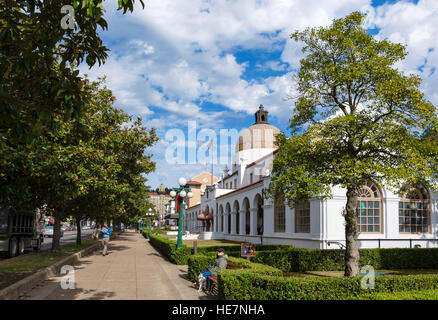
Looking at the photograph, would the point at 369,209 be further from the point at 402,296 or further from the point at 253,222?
the point at 402,296

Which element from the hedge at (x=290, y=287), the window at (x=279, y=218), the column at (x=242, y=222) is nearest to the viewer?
the hedge at (x=290, y=287)

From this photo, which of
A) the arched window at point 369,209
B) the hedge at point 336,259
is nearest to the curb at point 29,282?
the hedge at point 336,259

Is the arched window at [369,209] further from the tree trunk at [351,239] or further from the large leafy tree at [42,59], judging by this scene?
the large leafy tree at [42,59]

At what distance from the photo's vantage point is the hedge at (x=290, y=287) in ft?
26.4

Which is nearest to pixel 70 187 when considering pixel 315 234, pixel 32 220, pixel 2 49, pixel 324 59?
pixel 2 49

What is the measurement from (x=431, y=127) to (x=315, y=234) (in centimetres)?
1031

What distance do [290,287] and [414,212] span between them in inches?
675

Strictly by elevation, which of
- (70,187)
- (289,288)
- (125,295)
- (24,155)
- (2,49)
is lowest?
(125,295)

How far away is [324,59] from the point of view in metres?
13.5

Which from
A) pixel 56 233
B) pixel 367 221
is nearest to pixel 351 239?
pixel 367 221

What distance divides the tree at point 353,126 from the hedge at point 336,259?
147 inches

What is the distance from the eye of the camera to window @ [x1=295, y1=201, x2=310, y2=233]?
22.2 meters
